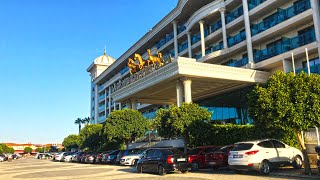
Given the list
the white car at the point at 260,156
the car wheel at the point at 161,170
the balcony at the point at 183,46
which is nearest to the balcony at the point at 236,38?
the balcony at the point at 183,46

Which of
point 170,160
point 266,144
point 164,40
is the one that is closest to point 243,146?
point 266,144

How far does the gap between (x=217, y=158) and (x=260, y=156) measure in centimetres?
366

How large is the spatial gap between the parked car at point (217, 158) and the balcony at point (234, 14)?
70.0 feet

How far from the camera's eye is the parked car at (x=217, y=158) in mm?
18125

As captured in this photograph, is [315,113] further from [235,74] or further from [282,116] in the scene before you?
[235,74]

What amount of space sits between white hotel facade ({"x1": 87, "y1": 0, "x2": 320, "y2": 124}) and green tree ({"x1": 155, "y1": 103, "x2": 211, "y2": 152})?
10.6 ft

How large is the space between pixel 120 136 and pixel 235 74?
13505 millimetres

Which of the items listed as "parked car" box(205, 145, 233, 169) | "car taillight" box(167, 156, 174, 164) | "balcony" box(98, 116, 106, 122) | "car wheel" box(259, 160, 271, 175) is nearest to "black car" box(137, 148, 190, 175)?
"car taillight" box(167, 156, 174, 164)

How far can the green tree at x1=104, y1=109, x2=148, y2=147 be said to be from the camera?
3462 cm

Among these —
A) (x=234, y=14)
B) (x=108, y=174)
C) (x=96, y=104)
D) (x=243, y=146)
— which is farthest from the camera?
(x=96, y=104)

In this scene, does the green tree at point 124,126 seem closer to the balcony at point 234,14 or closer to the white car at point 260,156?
the balcony at point 234,14

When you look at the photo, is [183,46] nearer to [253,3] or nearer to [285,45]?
[253,3]

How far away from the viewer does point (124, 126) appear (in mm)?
34969

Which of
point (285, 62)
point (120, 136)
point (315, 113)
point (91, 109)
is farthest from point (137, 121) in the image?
point (91, 109)
